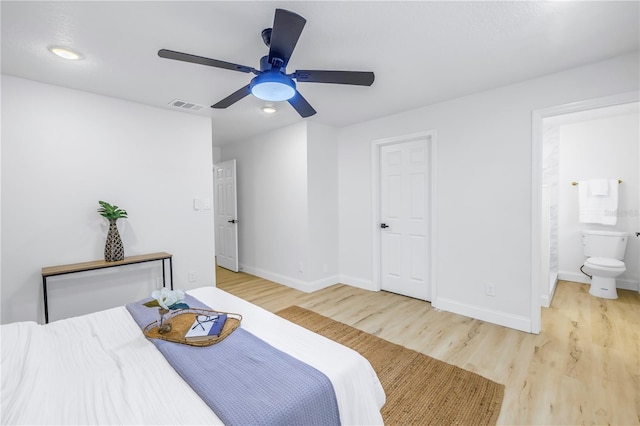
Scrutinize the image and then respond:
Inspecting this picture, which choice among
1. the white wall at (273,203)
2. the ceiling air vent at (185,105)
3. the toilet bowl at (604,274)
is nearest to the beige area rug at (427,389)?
the white wall at (273,203)

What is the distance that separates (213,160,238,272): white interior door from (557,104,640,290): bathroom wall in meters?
5.05

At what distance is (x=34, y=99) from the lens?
2.52 metres

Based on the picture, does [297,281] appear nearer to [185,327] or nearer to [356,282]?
[356,282]

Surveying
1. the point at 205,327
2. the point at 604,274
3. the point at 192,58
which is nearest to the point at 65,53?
the point at 192,58

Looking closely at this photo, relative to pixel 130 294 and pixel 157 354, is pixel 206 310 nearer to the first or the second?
pixel 157 354

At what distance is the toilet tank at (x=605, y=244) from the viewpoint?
3.65m

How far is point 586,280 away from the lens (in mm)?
4051

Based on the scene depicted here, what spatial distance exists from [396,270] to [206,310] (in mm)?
2716

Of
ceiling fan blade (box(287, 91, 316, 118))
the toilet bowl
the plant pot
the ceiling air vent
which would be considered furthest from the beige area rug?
the ceiling air vent

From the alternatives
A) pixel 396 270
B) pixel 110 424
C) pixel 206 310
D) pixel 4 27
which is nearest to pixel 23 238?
pixel 4 27

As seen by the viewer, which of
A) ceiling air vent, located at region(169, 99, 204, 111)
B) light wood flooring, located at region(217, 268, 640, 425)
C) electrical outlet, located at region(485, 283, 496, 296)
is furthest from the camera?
ceiling air vent, located at region(169, 99, 204, 111)

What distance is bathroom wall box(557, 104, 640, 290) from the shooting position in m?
3.67

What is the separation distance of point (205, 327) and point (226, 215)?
3967mm

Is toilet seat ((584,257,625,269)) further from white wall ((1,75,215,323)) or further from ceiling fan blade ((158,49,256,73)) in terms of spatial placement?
white wall ((1,75,215,323))
